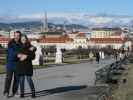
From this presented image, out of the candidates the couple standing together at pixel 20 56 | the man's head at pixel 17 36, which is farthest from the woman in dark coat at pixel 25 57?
the man's head at pixel 17 36

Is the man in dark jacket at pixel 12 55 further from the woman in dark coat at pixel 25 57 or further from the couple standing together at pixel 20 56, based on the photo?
the woman in dark coat at pixel 25 57

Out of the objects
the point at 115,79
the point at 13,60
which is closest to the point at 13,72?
the point at 13,60

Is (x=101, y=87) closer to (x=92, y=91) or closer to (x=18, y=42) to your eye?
(x=92, y=91)

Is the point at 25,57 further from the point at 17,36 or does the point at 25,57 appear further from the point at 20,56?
the point at 17,36

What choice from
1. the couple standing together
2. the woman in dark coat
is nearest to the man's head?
the couple standing together

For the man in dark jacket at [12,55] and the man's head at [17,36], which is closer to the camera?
the man's head at [17,36]

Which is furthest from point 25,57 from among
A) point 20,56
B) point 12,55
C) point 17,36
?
point 17,36

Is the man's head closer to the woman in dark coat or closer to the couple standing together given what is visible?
the couple standing together

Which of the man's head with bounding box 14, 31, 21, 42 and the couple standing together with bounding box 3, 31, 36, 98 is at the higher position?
the man's head with bounding box 14, 31, 21, 42

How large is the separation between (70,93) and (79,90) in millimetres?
1303

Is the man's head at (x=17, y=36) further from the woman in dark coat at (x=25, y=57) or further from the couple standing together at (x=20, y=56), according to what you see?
the woman in dark coat at (x=25, y=57)

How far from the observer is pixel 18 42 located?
49.8ft

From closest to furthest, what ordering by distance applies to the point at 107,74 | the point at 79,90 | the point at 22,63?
the point at 22,63 → the point at 79,90 → the point at 107,74

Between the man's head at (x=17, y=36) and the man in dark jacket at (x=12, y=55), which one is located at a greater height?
the man's head at (x=17, y=36)
